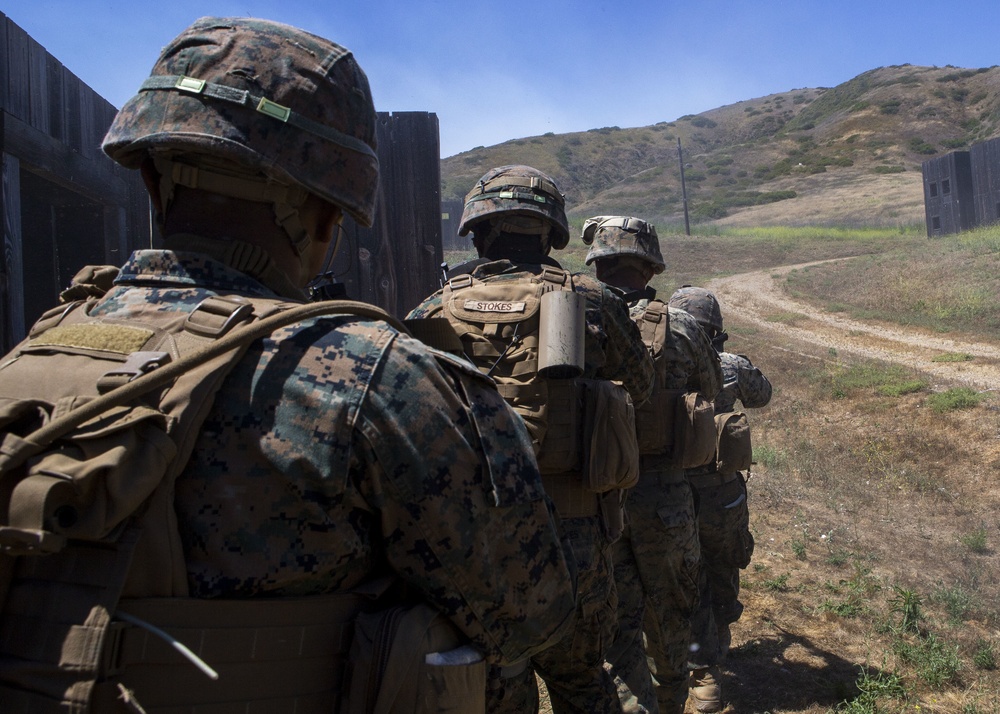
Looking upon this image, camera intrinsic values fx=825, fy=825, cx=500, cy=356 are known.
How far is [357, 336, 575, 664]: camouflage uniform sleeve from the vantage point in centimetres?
132

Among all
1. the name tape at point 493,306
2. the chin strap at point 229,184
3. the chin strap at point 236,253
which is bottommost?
the chin strap at point 236,253

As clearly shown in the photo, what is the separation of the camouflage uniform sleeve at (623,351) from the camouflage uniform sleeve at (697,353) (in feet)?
3.13

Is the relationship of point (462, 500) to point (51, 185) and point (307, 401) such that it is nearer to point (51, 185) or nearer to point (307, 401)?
point (307, 401)

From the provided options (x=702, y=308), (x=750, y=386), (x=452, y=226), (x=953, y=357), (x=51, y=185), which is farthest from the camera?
(x=452, y=226)

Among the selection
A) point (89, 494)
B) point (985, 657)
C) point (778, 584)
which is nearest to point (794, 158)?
point (778, 584)

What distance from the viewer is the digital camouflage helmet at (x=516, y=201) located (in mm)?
3539

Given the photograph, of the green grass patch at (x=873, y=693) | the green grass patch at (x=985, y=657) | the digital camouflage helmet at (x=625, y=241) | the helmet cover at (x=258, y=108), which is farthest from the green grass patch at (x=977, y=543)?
the helmet cover at (x=258, y=108)

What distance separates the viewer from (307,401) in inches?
50.4

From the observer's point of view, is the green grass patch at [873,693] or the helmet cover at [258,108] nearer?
the helmet cover at [258,108]

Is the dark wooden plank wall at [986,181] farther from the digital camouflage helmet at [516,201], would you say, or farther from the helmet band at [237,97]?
the helmet band at [237,97]

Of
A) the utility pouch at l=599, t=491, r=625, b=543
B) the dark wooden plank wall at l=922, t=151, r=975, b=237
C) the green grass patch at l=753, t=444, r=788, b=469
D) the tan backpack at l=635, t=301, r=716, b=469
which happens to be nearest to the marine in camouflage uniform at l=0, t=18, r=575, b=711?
the utility pouch at l=599, t=491, r=625, b=543

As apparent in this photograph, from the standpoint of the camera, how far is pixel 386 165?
3.86 metres

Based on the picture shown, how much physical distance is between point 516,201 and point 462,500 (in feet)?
7.69

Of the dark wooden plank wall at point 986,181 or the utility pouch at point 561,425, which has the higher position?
the dark wooden plank wall at point 986,181
